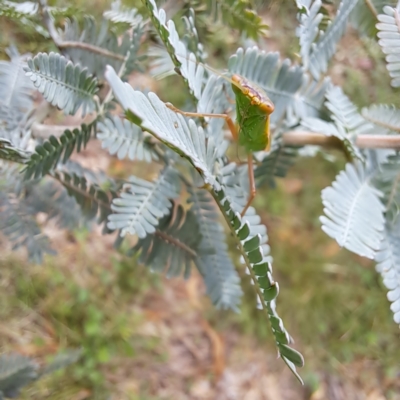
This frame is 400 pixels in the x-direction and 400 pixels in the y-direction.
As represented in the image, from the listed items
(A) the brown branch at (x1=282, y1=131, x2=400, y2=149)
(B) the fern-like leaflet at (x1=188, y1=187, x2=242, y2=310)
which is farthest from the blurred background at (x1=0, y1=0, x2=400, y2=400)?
(B) the fern-like leaflet at (x1=188, y1=187, x2=242, y2=310)

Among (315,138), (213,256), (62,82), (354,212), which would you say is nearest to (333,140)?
(315,138)

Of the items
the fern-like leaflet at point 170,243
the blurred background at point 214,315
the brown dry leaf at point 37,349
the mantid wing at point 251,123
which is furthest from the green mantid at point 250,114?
the brown dry leaf at point 37,349

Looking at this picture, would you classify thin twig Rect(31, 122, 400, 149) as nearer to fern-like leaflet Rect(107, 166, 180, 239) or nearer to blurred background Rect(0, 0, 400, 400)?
fern-like leaflet Rect(107, 166, 180, 239)

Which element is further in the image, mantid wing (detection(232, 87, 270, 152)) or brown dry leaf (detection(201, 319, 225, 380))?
brown dry leaf (detection(201, 319, 225, 380))

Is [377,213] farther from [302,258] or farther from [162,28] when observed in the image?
[302,258]

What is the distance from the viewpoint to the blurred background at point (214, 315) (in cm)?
113

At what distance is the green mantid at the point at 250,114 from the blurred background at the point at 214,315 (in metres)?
0.49

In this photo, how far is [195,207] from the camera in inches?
23.8

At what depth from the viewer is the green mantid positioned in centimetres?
47

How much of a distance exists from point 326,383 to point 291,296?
33 cm

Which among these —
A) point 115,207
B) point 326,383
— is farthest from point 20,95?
point 326,383

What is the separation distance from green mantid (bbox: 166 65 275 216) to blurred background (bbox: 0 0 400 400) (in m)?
0.49

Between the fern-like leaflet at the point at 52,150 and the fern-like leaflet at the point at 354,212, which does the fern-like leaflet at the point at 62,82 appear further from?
the fern-like leaflet at the point at 354,212

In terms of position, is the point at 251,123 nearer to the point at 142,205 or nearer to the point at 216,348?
the point at 142,205
